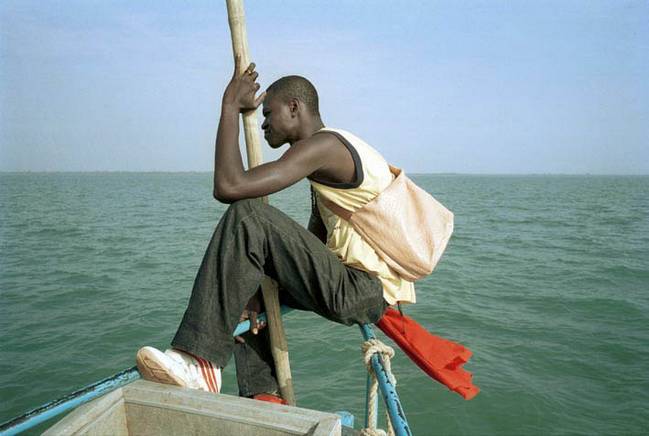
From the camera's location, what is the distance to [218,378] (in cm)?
204

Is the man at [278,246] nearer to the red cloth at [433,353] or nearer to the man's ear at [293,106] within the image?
the man's ear at [293,106]

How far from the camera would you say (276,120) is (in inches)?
96.7

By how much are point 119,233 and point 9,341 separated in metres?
10.2

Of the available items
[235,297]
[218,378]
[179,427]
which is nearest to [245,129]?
[235,297]

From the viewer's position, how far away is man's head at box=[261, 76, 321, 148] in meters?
2.45

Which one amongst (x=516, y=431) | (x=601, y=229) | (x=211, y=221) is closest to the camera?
(x=516, y=431)

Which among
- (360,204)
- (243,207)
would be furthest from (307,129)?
(243,207)

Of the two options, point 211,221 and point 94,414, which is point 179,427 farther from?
point 211,221

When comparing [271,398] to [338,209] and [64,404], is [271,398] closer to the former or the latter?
[338,209]

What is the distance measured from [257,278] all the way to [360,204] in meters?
0.58

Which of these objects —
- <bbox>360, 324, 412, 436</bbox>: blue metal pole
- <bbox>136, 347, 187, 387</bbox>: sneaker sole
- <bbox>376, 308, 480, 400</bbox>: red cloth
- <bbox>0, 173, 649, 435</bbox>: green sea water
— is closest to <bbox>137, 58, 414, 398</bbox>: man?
<bbox>136, 347, 187, 387</bbox>: sneaker sole

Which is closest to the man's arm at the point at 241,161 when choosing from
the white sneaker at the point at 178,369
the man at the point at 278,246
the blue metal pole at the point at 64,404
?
the man at the point at 278,246

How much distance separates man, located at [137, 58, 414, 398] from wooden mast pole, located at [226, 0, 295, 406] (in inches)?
2.8

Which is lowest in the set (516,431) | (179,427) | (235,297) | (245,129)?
(516,431)
